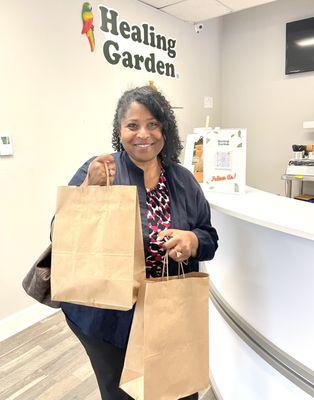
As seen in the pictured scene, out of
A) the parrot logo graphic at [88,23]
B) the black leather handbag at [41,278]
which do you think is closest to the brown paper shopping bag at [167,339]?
the black leather handbag at [41,278]

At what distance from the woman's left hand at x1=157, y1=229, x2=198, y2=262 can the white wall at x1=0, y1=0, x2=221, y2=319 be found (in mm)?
1638

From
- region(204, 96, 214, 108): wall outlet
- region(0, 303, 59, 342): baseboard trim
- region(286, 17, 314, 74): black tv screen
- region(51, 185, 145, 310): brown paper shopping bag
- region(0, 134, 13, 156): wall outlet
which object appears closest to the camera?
region(51, 185, 145, 310): brown paper shopping bag

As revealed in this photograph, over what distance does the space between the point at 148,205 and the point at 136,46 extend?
2396mm

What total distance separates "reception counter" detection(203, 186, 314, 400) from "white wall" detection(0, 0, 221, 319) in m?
1.33

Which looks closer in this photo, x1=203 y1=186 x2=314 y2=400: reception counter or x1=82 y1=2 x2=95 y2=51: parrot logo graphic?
x1=203 y1=186 x2=314 y2=400: reception counter

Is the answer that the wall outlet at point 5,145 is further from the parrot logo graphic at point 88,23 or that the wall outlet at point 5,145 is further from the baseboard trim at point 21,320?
the baseboard trim at point 21,320

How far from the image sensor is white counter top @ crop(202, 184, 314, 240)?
3.30 ft

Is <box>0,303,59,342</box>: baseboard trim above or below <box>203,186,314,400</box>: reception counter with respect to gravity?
below

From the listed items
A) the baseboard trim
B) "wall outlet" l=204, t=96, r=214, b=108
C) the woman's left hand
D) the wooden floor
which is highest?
"wall outlet" l=204, t=96, r=214, b=108

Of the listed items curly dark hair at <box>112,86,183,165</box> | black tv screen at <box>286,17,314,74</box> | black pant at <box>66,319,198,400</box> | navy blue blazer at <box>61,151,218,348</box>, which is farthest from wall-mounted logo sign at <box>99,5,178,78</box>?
black pant at <box>66,319,198,400</box>

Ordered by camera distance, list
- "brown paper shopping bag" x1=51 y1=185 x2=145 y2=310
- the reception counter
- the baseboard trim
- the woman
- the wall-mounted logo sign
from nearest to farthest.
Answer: "brown paper shopping bag" x1=51 y1=185 x2=145 y2=310 < the woman < the reception counter < the baseboard trim < the wall-mounted logo sign

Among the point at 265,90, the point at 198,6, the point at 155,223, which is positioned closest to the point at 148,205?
the point at 155,223

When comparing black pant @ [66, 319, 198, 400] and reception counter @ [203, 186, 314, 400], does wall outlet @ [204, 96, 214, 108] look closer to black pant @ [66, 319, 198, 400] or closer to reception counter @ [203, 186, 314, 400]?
reception counter @ [203, 186, 314, 400]

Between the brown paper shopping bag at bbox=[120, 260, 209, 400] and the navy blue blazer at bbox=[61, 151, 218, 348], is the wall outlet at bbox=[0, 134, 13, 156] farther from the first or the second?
the brown paper shopping bag at bbox=[120, 260, 209, 400]
